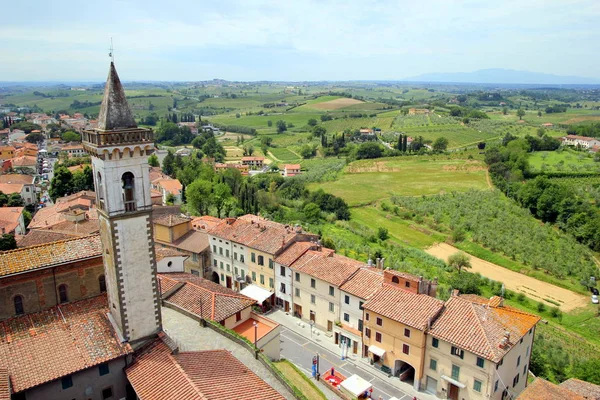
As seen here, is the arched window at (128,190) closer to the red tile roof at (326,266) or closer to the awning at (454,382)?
the red tile roof at (326,266)

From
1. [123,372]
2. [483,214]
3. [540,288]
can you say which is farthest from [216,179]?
[123,372]

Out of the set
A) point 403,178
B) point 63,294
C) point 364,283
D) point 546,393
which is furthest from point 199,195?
point 403,178

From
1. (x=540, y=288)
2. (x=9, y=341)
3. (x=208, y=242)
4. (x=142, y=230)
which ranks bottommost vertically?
(x=540, y=288)

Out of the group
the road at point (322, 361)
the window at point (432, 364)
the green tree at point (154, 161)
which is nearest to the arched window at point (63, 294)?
the road at point (322, 361)

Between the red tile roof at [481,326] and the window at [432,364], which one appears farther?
the window at [432,364]

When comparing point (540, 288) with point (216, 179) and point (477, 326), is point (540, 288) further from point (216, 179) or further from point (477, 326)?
point (216, 179)
